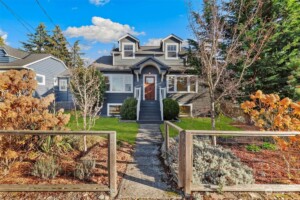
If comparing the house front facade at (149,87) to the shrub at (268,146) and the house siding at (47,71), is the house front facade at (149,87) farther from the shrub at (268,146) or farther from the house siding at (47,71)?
the shrub at (268,146)

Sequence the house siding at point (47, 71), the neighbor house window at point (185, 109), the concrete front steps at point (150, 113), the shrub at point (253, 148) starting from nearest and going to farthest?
the shrub at point (253, 148)
the concrete front steps at point (150, 113)
the neighbor house window at point (185, 109)
the house siding at point (47, 71)

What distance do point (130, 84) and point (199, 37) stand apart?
976cm

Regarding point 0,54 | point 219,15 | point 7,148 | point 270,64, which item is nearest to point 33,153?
point 7,148

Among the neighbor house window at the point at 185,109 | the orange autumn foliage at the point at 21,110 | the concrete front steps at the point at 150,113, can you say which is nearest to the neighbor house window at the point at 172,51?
the neighbor house window at the point at 185,109

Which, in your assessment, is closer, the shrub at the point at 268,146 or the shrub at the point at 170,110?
the shrub at the point at 268,146

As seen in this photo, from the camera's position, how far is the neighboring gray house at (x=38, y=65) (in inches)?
590

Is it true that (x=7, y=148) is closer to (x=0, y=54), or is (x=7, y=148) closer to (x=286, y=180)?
(x=286, y=180)

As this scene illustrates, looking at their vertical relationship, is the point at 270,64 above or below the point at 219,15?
below

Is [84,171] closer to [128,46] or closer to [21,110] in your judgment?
[21,110]

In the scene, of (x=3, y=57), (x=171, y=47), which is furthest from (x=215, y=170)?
(x=3, y=57)

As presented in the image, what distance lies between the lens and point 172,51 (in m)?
16.2

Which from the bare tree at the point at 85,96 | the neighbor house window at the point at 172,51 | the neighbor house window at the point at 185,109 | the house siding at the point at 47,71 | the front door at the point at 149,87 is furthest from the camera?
the neighbor house window at the point at 172,51

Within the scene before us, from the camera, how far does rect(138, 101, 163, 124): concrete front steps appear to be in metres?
11.7

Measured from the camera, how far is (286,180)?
151 inches
